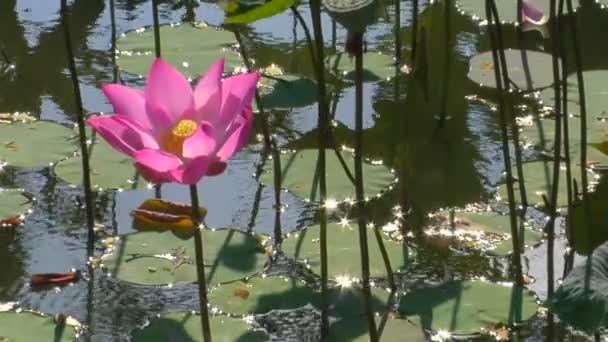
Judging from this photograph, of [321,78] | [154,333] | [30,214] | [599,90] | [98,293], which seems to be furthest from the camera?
[599,90]

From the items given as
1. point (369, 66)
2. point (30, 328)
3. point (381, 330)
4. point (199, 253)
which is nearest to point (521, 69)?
point (369, 66)

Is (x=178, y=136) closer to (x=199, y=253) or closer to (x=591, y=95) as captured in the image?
(x=199, y=253)

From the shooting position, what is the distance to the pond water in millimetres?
1936

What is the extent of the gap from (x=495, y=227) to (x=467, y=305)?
328 mm

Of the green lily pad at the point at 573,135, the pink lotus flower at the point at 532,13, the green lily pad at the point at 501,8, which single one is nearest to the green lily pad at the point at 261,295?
the green lily pad at the point at 573,135

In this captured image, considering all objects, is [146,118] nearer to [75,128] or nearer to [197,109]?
[197,109]

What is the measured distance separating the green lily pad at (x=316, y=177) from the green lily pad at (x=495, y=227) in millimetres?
185

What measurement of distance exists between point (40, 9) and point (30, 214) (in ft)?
4.17

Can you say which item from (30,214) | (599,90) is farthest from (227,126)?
(599,90)

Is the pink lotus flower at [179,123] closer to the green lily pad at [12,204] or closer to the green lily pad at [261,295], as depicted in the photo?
the green lily pad at [261,295]

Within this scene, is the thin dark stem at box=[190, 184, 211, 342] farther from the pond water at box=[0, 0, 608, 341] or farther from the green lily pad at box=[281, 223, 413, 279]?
the green lily pad at box=[281, 223, 413, 279]

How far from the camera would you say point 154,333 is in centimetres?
177

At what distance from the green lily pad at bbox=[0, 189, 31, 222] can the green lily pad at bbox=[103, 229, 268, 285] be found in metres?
0.24

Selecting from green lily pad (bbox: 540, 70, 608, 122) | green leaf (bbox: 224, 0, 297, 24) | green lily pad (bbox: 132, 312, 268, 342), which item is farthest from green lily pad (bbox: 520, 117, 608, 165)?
green leaf (bbox: 224, 0, 297, 24)
